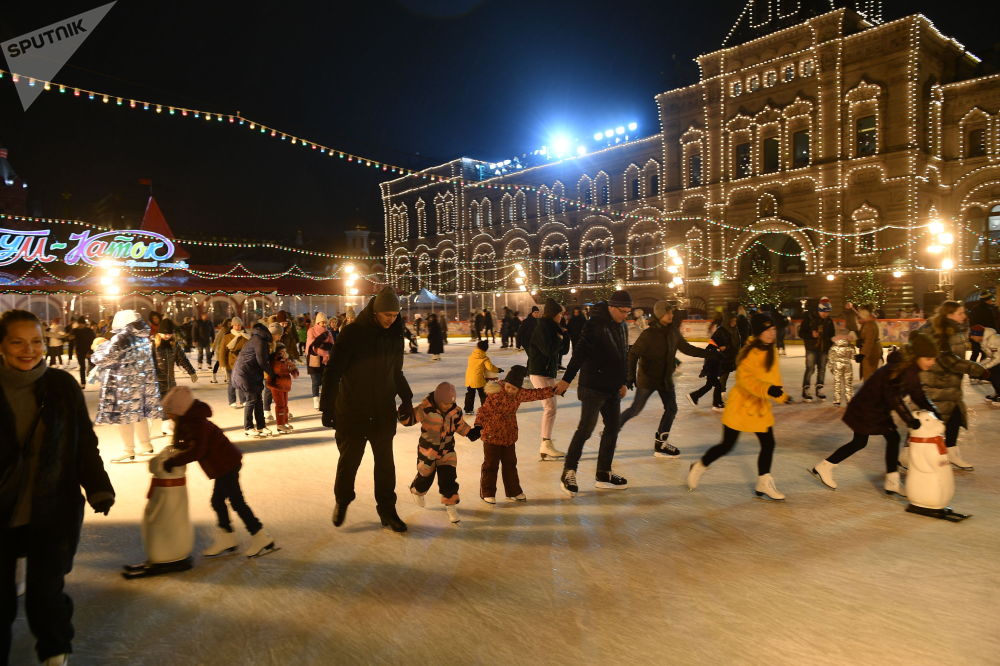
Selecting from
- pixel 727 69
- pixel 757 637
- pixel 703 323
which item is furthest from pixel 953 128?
pixel 757 637

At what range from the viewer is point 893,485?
15.2ft

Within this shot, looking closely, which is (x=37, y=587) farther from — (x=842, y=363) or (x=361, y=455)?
(x=842, y=363)

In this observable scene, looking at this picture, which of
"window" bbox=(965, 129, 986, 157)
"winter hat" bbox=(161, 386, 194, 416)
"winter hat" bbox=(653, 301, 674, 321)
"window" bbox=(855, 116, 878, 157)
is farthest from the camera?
"window" bbox=(855, 116, 878, 157)

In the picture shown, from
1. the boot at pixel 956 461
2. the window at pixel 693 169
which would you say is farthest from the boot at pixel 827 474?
the window at pixel 693 169

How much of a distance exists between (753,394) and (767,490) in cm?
74

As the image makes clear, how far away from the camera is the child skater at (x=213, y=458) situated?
3.41 metres

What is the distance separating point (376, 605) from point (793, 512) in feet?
9.67

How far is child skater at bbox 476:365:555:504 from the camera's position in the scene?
449 centimetres

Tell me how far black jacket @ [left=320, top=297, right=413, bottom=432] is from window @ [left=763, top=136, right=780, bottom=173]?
29.3 metres

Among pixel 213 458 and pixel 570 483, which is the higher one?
pixel 213 458

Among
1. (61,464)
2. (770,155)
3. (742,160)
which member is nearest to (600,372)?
Answer: (61,464)

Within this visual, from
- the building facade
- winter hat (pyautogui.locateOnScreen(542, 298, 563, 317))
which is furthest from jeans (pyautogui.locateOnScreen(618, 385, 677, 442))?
the building facade

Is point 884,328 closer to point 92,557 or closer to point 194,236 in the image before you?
point 92,557

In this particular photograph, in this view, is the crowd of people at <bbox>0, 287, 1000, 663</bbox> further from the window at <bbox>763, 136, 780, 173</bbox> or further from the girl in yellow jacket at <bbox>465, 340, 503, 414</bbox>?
the window at <bbox>763, 136, 780, 173</bbox>
